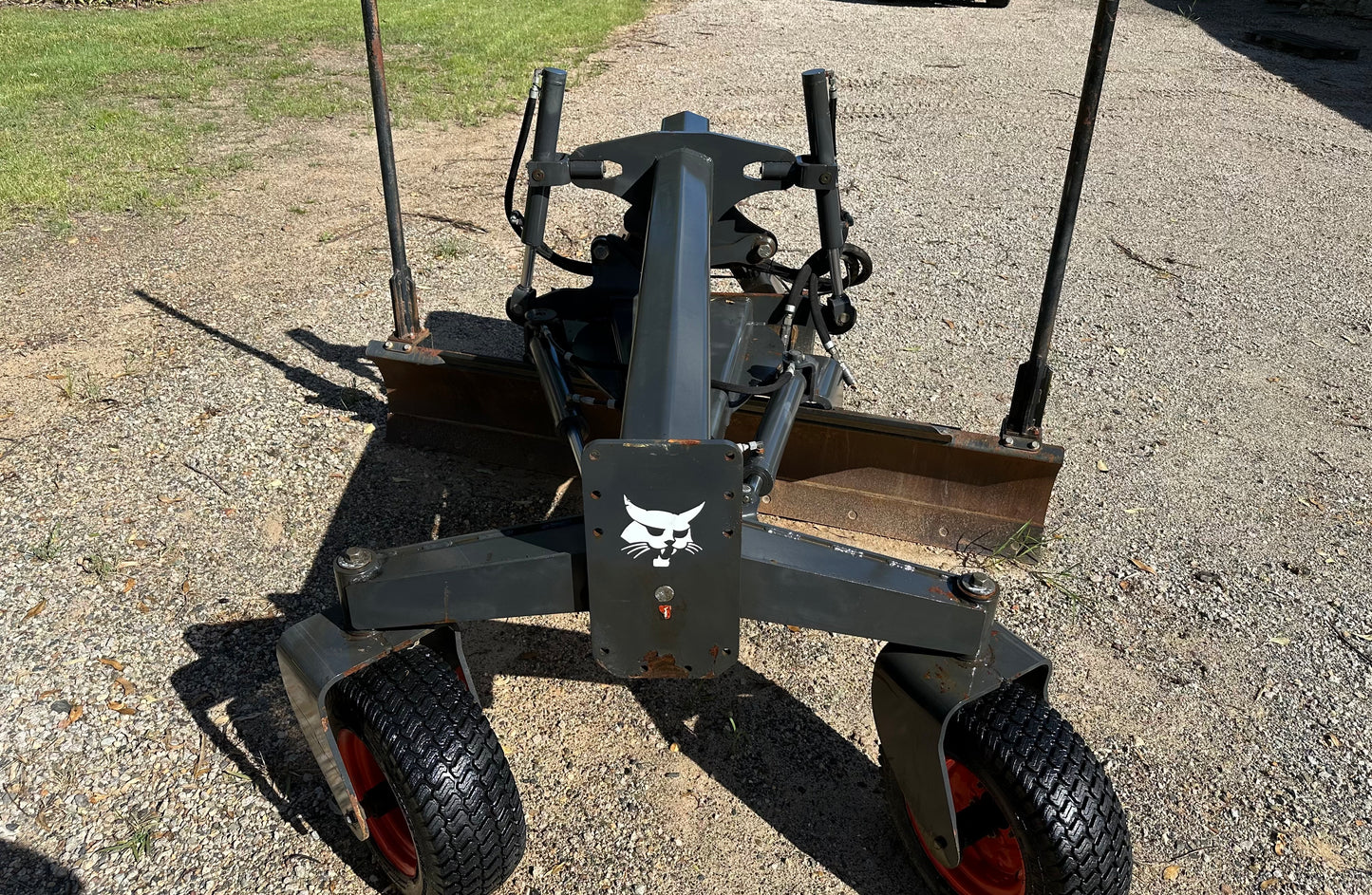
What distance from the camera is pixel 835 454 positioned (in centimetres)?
344

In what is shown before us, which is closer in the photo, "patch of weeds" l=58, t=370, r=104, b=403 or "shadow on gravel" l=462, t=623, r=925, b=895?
"shadow on gravel" l=462, t=623, r=925, b=895

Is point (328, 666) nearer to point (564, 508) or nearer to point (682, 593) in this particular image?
point (682, 593)

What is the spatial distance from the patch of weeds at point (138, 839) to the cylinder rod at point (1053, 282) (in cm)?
256

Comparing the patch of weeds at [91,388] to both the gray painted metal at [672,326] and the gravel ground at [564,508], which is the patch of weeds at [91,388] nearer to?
the gravel ground at [564,508]

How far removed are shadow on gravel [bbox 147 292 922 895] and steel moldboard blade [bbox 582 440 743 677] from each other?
2.79 feet

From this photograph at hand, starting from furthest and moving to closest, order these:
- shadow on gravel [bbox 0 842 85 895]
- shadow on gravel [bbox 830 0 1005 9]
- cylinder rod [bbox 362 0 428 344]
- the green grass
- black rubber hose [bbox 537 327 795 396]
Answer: shadow on gravel [bbox 830 0 1005 9] → the green grass → cylinder rod [bbox 362 0 428 344] → black rubber hose [bbox 537 327 795 396] → shadow on gravel [bbox 0 842 85 895]

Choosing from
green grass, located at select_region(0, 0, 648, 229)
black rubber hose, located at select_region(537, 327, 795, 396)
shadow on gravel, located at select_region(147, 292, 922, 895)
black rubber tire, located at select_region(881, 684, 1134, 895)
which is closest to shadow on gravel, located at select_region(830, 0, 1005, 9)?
green grass, located at select_region(0, 0, 648, 229)

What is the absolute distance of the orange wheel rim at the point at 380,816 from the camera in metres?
2.21

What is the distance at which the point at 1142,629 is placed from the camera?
10.4ft

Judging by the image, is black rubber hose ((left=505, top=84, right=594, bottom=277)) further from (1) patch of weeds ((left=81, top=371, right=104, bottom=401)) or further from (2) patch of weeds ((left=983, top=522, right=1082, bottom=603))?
(1) patch of weeds ((left=81, top=371, right=104, bottom=401))

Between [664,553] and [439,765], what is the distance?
626 millimetres

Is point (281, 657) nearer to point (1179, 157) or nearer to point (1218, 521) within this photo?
point (1218, 521)

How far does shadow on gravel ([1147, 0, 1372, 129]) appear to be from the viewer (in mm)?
9578

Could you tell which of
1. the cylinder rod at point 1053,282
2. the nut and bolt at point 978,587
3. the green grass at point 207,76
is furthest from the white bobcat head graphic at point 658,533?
the green grass at point 207,76
